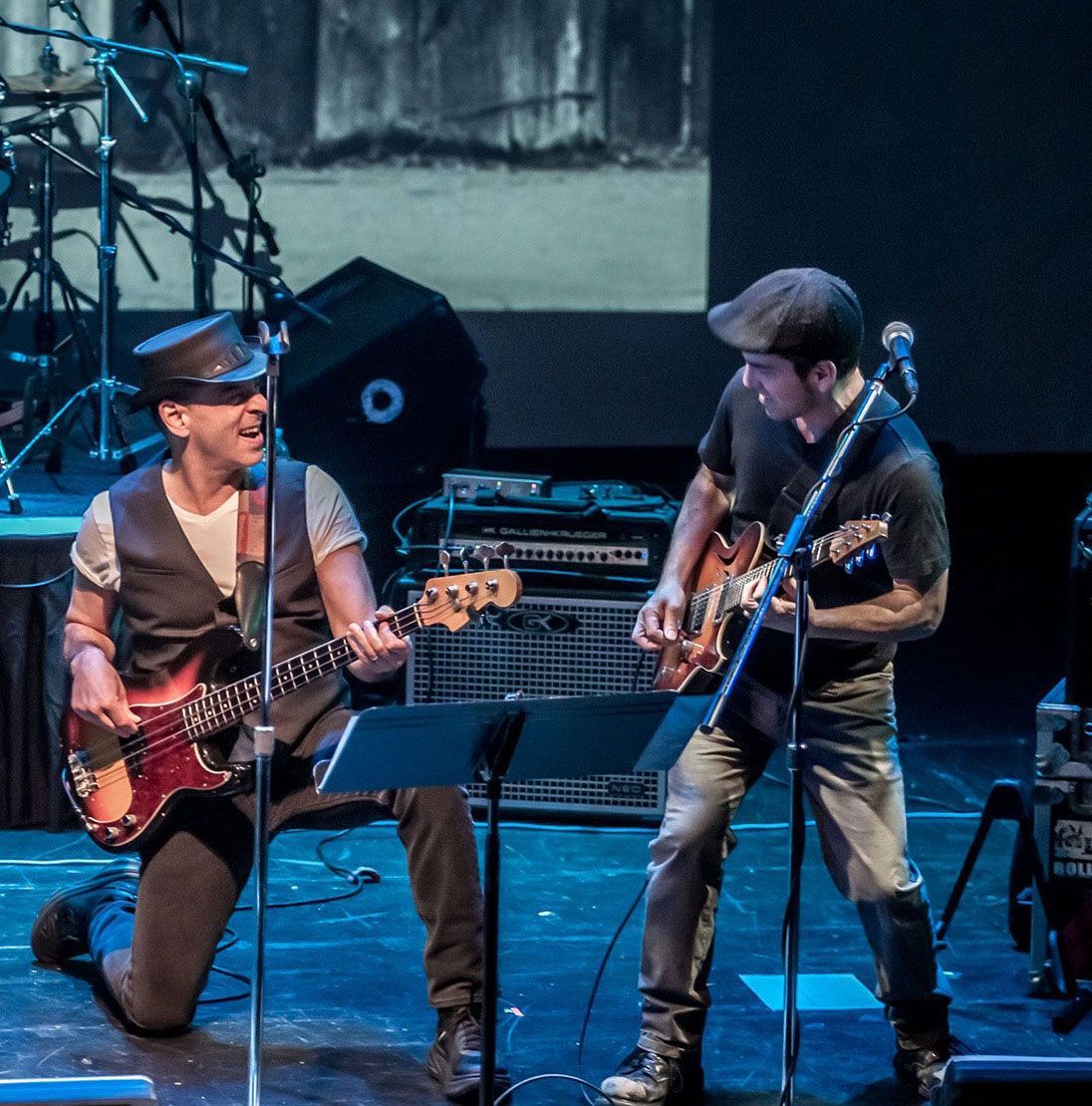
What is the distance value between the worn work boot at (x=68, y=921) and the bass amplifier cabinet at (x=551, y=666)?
1.61m

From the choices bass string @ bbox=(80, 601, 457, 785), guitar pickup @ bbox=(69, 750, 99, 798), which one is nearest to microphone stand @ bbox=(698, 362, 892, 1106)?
bass string @ bbox=(80, 601, 457, 785)

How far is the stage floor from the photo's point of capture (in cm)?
451

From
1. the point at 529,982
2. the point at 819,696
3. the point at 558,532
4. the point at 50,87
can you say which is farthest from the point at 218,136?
the point at 819,696

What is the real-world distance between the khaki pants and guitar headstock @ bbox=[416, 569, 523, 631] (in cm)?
60

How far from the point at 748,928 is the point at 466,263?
191 inches

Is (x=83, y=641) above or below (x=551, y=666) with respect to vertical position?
above

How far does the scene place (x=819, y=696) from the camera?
439 cm

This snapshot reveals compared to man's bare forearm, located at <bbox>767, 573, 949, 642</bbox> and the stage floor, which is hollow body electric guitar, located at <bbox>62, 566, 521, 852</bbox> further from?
man's bare forearm, located at <bbox>767, 573, 949, 642</bbox>

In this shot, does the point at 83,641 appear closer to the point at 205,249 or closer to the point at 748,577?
the point at 748,577

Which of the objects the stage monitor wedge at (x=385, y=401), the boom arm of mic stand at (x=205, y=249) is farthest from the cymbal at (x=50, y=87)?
the stage monitor wedge at (x=385, y=401)

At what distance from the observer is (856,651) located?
4.39 metres

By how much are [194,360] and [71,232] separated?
465cm

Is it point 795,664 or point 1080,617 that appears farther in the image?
point 1080,617

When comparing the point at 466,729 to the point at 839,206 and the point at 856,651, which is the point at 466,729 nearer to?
the point at 856,651
